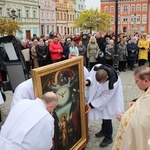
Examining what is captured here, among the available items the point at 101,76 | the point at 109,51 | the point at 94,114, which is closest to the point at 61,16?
the point at 109,51

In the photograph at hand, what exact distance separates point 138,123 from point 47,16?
5511cm

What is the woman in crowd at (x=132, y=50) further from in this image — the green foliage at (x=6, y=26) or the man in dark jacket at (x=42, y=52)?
the green foliage at (x=6, y=26)

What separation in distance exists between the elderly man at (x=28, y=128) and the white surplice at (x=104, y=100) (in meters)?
1.89

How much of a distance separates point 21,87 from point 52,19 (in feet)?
186

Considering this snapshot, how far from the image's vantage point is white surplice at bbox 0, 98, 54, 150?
2748mm

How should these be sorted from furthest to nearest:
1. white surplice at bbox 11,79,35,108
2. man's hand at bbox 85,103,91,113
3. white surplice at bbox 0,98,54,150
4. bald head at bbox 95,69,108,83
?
man's hand at bbox 85,103,91,113
bald head at bbox 95,69,108,83
white surplice at bbox 11,79,35,108
white surplice at bbox 0,98,54,150

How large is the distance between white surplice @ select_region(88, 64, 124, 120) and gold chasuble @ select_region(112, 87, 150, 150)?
1.37 m

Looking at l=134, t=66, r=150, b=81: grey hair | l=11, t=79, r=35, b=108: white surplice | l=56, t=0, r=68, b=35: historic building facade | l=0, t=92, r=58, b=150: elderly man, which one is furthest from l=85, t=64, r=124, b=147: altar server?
l=56, t=0, r=68, b=35: historic building facade

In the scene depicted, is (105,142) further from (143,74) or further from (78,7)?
(78,7)

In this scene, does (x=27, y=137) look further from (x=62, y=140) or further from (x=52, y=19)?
(x=52, y=19)

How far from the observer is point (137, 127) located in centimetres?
305

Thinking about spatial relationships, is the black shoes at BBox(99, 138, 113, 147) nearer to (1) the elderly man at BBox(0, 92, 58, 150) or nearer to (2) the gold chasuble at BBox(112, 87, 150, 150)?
(2) the gold chasuble at BBox(112, 87, 150, 150)

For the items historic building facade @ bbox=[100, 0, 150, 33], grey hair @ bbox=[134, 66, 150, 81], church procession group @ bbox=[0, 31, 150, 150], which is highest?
historic building facade @ bbox=[100, 0, 150, 33]

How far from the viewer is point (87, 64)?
13.2 m
